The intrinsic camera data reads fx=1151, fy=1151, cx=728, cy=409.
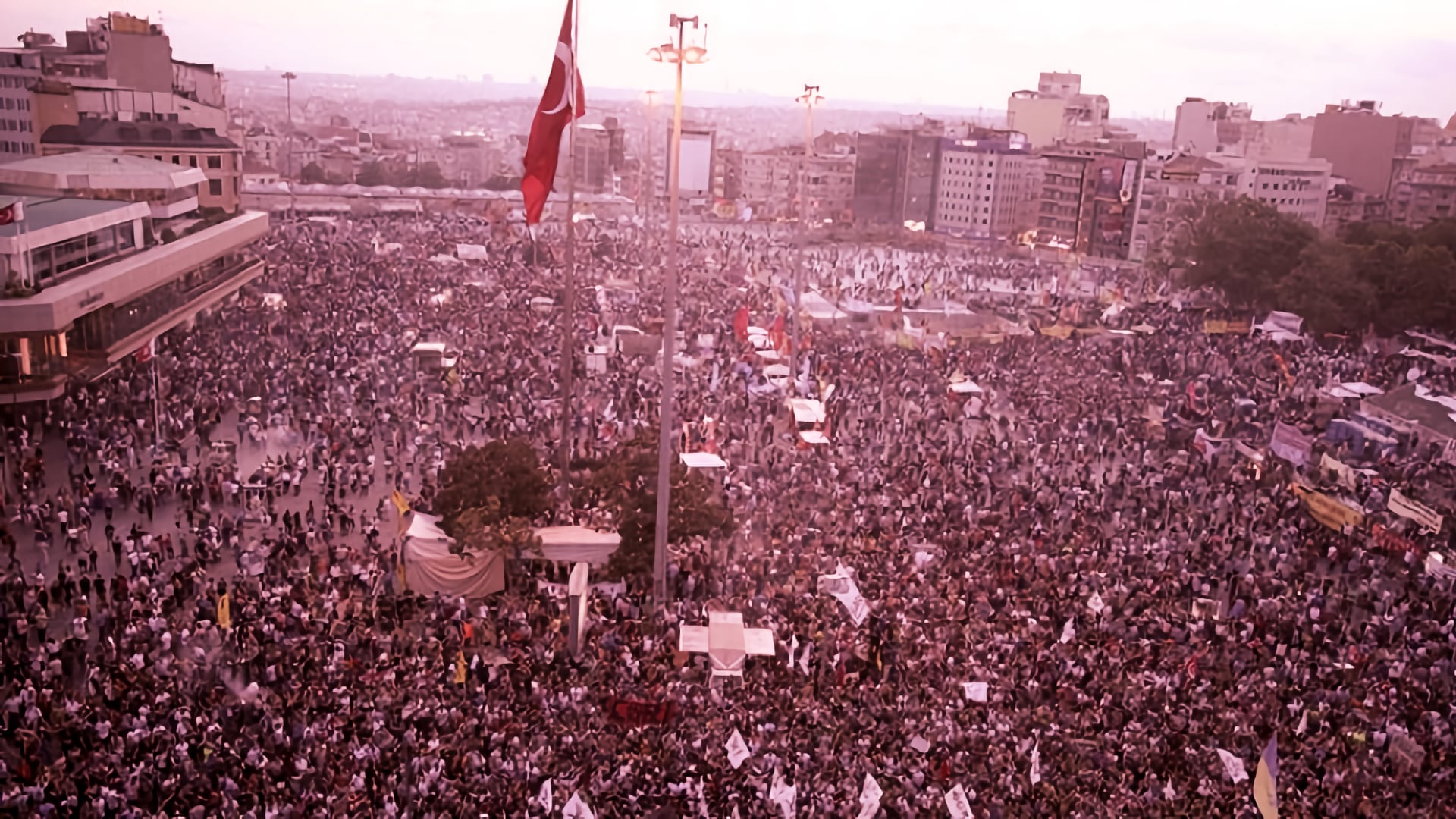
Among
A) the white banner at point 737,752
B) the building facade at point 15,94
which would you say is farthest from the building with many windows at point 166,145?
the white banner at point 737,752

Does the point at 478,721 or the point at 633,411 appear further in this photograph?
the point at 633,411

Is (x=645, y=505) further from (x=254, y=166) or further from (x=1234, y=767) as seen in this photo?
(x=254, y=166)

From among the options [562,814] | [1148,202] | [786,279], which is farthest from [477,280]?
[1148,202]

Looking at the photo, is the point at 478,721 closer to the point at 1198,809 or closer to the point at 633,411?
the point at 1198,809

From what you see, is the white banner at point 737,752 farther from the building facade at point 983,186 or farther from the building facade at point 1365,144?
the building facade at point 983,186

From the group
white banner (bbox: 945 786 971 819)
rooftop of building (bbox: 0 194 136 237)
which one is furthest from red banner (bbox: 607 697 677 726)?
rooftop of building (bbox: 0 194 136 237)
